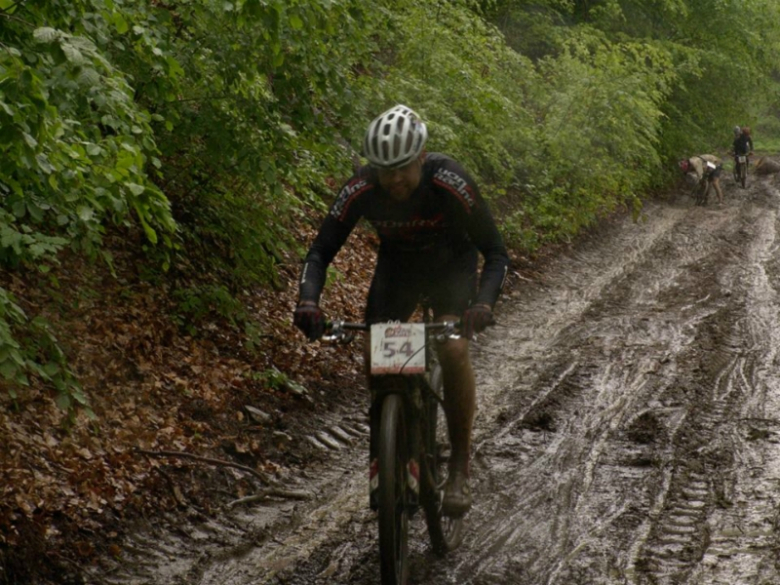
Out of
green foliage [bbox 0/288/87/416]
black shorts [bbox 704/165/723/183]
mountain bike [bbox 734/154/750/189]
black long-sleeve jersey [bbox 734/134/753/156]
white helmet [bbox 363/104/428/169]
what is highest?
black long-sleeve jersey [bbox 734/134/753/156]

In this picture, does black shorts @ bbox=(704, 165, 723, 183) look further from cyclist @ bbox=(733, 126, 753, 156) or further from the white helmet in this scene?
the white helmet

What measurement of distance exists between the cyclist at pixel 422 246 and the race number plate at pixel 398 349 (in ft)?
0.78

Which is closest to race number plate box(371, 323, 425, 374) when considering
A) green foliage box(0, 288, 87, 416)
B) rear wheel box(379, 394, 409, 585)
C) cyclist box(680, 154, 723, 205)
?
rear wheel box(379, 394, 409, 585)

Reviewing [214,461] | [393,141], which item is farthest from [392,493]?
[214,461]

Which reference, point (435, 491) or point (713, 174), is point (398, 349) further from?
point (713, 174)

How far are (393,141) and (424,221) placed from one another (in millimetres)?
523

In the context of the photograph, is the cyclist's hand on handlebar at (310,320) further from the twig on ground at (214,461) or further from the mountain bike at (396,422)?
the twig on ground at (214,461)

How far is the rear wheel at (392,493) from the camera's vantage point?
4020 mm

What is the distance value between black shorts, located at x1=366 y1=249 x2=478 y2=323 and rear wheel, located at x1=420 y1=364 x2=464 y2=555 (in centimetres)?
47

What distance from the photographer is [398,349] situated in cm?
425

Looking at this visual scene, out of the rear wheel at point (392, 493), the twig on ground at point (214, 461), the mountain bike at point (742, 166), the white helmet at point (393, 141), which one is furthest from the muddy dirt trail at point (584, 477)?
the mountain bike at point (742, 166)

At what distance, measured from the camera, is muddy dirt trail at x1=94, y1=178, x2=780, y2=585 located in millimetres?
4820

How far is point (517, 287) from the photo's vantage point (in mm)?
12477

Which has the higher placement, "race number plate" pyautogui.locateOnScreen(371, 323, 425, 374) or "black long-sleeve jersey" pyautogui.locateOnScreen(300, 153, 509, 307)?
"black long-sleeve jersey" pyautogui.locateOnScreen(300, 153, 509, 307)
